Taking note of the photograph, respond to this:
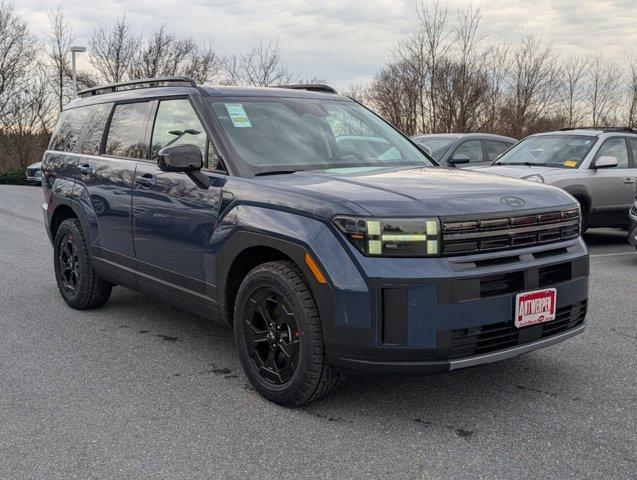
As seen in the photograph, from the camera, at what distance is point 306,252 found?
10.8 ft

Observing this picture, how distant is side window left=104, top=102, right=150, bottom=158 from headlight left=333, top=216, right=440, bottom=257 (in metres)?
2.30

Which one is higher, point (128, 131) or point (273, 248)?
point (128, 131)

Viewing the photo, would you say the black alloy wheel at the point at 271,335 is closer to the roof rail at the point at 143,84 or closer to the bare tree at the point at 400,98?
the roof rail at the point at 143,84

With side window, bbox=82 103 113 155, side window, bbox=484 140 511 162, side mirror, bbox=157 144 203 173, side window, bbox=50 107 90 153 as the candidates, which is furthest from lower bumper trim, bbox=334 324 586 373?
side window, bbox=484 140 511 162

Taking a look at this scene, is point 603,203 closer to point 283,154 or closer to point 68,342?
point 283,154

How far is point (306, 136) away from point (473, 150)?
7.84m

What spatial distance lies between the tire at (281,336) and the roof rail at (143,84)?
1.69 metres

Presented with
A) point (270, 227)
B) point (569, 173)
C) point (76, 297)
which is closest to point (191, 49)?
point (569, 173)

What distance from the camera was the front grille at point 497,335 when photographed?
3.19 metres

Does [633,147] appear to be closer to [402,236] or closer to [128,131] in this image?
[128,131]

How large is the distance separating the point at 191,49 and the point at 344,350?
3448 cm

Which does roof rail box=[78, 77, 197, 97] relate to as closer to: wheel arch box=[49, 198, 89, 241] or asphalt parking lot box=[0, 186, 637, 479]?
wheel arch box=[49, 198, 89, 241]

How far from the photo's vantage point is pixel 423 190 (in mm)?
3449

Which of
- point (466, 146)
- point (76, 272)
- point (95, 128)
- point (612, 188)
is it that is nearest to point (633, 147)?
point (612, 188)
